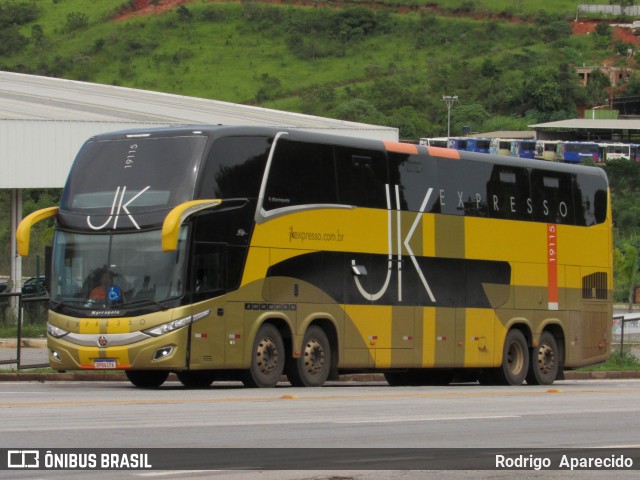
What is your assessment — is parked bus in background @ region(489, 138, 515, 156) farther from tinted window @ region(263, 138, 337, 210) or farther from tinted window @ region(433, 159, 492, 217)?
tinted window @ region(263, 138, 337, 210)

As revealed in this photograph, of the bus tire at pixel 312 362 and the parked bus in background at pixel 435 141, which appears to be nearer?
the bus tire at pixel 312 362

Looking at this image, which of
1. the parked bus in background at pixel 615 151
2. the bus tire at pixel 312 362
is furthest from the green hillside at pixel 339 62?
the bus tire at pixel 312 362

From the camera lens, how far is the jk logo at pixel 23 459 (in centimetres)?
1136

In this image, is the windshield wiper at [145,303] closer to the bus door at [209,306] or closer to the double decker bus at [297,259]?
the double decker bus at [297,259]

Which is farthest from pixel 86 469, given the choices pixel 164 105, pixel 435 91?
pixel 435 91

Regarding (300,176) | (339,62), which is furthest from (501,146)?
(300,176)

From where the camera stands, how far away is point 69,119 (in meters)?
39.0

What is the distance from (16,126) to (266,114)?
1806 centimetres

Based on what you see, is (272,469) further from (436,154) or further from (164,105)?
(164,105)

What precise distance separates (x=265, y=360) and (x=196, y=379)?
1.93 metres

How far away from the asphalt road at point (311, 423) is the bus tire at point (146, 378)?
193 centimetres

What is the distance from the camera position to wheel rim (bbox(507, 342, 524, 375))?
29438mm

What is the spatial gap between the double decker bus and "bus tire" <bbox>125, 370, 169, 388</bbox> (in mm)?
37

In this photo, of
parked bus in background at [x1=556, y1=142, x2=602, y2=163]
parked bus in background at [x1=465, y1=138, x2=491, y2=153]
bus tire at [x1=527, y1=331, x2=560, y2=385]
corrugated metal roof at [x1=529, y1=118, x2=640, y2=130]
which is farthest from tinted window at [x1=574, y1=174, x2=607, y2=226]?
corrugated metal roof at [x1=529, y1=118, x2=640, y2=130]
